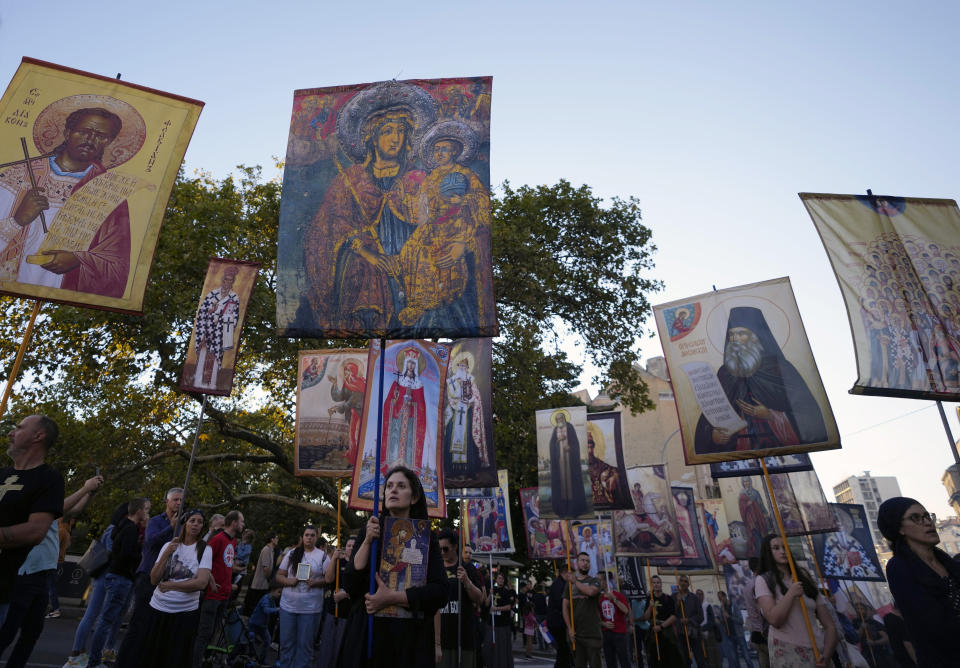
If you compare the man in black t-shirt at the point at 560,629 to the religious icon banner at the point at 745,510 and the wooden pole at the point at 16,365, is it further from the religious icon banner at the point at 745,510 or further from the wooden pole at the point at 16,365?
the wooden pole at the point at 16,365

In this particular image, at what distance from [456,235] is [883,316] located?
5.11 metres

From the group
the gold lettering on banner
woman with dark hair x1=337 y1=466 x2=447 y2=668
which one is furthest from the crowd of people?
the gold lettering on banner

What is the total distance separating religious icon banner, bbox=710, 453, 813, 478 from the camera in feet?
33.1

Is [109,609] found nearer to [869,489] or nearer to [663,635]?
[663,635]

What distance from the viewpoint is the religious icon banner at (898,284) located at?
21.8 ft

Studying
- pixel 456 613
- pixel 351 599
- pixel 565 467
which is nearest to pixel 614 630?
pixel 565 467

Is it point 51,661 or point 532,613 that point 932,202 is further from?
point 532,613

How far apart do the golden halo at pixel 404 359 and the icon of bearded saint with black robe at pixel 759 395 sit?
3673mm

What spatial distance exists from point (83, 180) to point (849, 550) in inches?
555

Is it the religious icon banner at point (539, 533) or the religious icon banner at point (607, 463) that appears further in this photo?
the religious icon banner at point (539, 533)

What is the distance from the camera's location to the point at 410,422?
743 cm

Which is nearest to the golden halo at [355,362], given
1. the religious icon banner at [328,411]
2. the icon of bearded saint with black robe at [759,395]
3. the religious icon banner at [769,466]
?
the religious icon banner at [328,411]

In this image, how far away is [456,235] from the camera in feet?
17.7

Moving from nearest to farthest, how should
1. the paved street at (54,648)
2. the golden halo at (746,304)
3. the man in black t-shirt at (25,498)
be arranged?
the man in black t-shirt at (25,498)
the paved street at (54,648)
the golden halo at (746,304)
